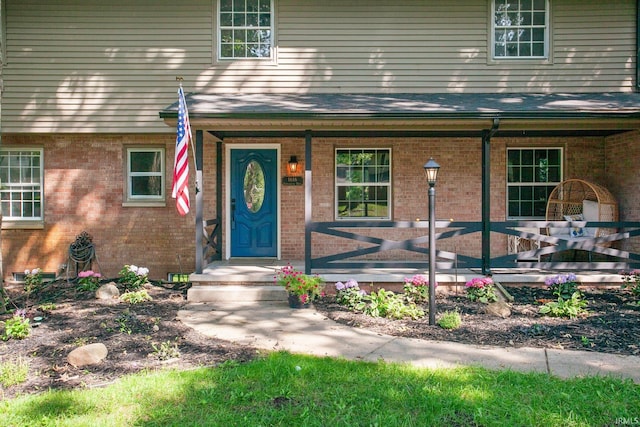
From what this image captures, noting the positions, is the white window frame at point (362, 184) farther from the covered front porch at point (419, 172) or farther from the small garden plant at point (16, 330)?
the small garden plant at point (16, 330)

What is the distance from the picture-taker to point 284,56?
9367 millimetres

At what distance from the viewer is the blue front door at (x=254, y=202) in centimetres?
959

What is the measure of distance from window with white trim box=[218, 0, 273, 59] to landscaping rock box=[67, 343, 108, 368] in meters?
6.59

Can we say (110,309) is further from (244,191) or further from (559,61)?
(559,61)

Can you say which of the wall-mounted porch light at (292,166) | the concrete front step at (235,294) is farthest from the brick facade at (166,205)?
the concrete front step at (235,294)

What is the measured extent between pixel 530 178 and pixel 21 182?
1049cm

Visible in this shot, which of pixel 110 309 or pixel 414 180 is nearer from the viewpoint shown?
pixel 110 309

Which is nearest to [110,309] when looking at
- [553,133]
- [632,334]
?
[632,334]

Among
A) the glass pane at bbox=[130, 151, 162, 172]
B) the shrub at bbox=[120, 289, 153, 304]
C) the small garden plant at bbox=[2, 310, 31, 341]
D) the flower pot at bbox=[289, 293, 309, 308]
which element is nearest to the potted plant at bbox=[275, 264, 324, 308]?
the flower pot at bbox=[289, 293, 309, 308]

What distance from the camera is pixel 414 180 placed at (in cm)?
953

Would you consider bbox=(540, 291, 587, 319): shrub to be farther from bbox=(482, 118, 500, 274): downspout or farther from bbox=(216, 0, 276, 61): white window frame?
bbox=(216, 0, 276, 61): white window frame

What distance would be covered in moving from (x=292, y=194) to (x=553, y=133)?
207 inches

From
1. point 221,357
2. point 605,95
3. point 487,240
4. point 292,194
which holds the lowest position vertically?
point 221,357

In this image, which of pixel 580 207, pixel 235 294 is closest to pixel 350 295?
pixel 235 294
